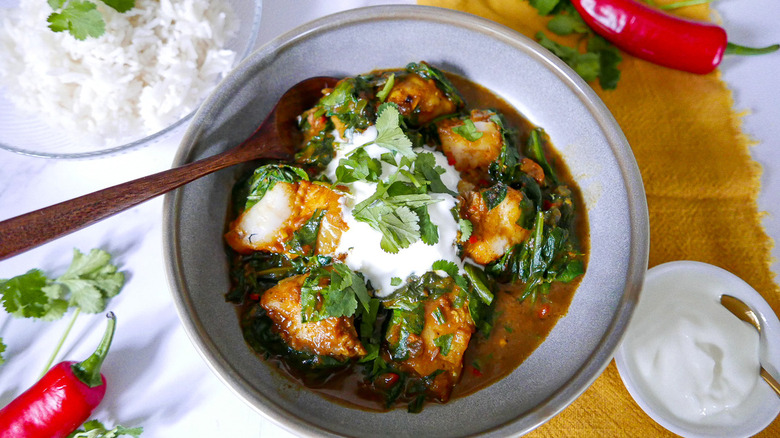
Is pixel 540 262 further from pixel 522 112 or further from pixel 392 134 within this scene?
pixel 392 134

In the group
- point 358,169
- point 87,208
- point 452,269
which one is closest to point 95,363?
point 87,208

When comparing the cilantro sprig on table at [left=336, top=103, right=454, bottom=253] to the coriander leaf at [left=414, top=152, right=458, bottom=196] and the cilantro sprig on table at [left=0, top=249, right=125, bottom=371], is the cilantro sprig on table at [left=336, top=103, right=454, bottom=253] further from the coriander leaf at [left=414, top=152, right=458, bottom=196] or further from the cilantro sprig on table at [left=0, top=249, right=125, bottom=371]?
the cilantro sprig on table at [left=0, top=249, right=125, bottom=371]

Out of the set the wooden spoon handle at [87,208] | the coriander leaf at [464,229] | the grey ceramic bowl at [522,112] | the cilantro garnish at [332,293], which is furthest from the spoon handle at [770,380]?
the wooden spoon handle at [87,208]

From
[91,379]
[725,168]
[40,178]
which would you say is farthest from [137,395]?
[725,168]

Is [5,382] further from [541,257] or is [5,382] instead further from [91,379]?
[541,257]

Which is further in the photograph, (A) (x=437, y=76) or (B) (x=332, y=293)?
(A) (x=437, y=76)
